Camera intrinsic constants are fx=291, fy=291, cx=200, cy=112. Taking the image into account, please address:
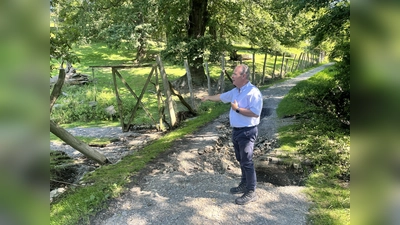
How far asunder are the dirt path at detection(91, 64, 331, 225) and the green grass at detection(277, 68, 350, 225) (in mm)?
275

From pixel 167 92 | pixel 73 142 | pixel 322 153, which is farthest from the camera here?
pixel 167 92

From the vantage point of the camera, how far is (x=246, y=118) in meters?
4.25

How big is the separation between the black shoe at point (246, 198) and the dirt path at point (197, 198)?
7 cm

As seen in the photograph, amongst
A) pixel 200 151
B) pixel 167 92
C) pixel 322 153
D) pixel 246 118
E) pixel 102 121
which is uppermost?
pixel 246 118

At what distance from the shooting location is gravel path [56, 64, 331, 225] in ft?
13.6

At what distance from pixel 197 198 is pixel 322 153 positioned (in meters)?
3.19

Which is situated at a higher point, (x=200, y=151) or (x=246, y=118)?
(x=246, y=118)

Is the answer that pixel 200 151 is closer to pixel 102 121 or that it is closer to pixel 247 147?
pixel 247 147

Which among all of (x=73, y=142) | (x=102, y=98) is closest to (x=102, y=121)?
(x=102, y=98)

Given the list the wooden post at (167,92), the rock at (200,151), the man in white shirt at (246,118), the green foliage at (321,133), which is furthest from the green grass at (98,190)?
the green foliage at (321,133)

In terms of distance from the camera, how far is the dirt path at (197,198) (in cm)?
414
